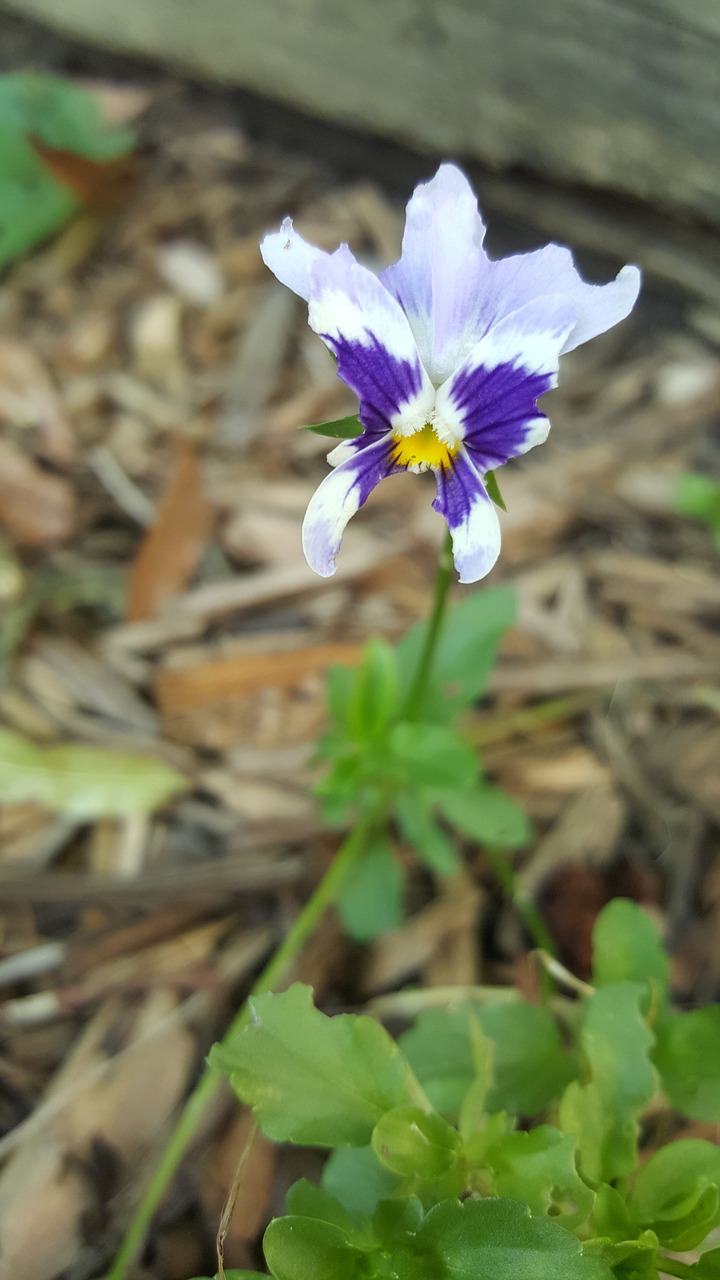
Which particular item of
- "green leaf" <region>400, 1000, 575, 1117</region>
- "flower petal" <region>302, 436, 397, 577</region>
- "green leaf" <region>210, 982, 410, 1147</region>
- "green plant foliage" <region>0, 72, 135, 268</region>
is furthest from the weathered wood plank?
"green leaf" <region>210, 982, 410, 1147</region>

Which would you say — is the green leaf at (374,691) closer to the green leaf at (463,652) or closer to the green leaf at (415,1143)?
the green leaf at (463,652)

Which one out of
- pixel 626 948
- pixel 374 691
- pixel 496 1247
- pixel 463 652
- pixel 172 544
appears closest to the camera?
pixel 496 1247

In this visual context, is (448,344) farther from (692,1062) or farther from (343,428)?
(692,1062)

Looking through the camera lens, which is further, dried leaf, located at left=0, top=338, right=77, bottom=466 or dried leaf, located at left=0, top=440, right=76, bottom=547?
dried leaf, located at left=0, top=338, right=77, bottom=466

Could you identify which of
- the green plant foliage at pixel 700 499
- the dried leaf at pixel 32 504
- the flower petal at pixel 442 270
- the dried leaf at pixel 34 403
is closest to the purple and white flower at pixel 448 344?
the flower petal at pixel 442 270

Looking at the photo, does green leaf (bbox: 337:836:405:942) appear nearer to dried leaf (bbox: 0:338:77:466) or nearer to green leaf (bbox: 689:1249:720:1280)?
green leaf (bbox: 689:1249:720:1280)

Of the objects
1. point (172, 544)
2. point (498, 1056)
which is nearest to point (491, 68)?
point (172, 544)
